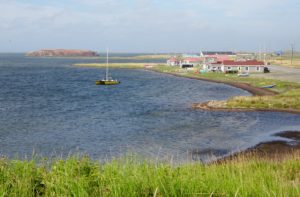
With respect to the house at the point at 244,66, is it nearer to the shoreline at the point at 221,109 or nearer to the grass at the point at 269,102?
the grass at the point at 269,102

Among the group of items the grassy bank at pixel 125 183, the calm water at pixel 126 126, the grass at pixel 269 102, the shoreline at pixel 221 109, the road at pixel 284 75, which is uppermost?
the grassy bank at pixel 125 183

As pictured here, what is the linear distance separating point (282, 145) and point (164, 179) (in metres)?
25.6

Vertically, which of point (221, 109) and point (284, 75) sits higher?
point (284, 75)

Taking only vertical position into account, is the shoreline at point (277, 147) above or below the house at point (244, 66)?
below

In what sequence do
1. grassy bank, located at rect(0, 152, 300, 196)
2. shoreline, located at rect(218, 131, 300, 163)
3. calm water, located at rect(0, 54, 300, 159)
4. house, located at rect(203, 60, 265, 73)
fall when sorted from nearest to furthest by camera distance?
grassy bank, located at rect(0, 152, 300, 196) < shoreline, located at rect(218, 131, 300, 163) < calm water, located at rect(0, 54, 300, 159) < house, located at rect(203, 60, 265, 73)

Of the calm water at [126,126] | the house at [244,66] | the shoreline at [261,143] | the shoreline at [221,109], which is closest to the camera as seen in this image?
the shoreline at [261,143]

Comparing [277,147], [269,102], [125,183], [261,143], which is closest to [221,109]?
[269,102]

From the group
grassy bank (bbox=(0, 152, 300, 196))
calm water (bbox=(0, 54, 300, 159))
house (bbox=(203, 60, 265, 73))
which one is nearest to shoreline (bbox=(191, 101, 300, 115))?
calm water (bbox=(0, 54, 300, 159))

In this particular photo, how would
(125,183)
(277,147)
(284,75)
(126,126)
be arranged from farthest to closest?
(284,75)
(126,126)
(277,147)
(125,183)

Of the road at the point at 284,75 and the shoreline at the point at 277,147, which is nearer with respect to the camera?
the shoreline at the point at 277,147

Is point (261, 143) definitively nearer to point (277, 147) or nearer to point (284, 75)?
point (277, 147)

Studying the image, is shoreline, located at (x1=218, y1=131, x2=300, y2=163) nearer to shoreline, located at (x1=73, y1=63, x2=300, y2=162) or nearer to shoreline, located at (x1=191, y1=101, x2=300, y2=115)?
shoreline, located at (x1=73, y1=63, x2=300, y2=162)

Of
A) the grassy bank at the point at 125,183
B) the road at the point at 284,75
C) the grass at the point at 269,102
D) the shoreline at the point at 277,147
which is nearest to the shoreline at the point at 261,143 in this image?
the shoreline at the point at 277,147

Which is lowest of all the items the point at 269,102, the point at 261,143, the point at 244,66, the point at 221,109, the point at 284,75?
the point at 261,143
